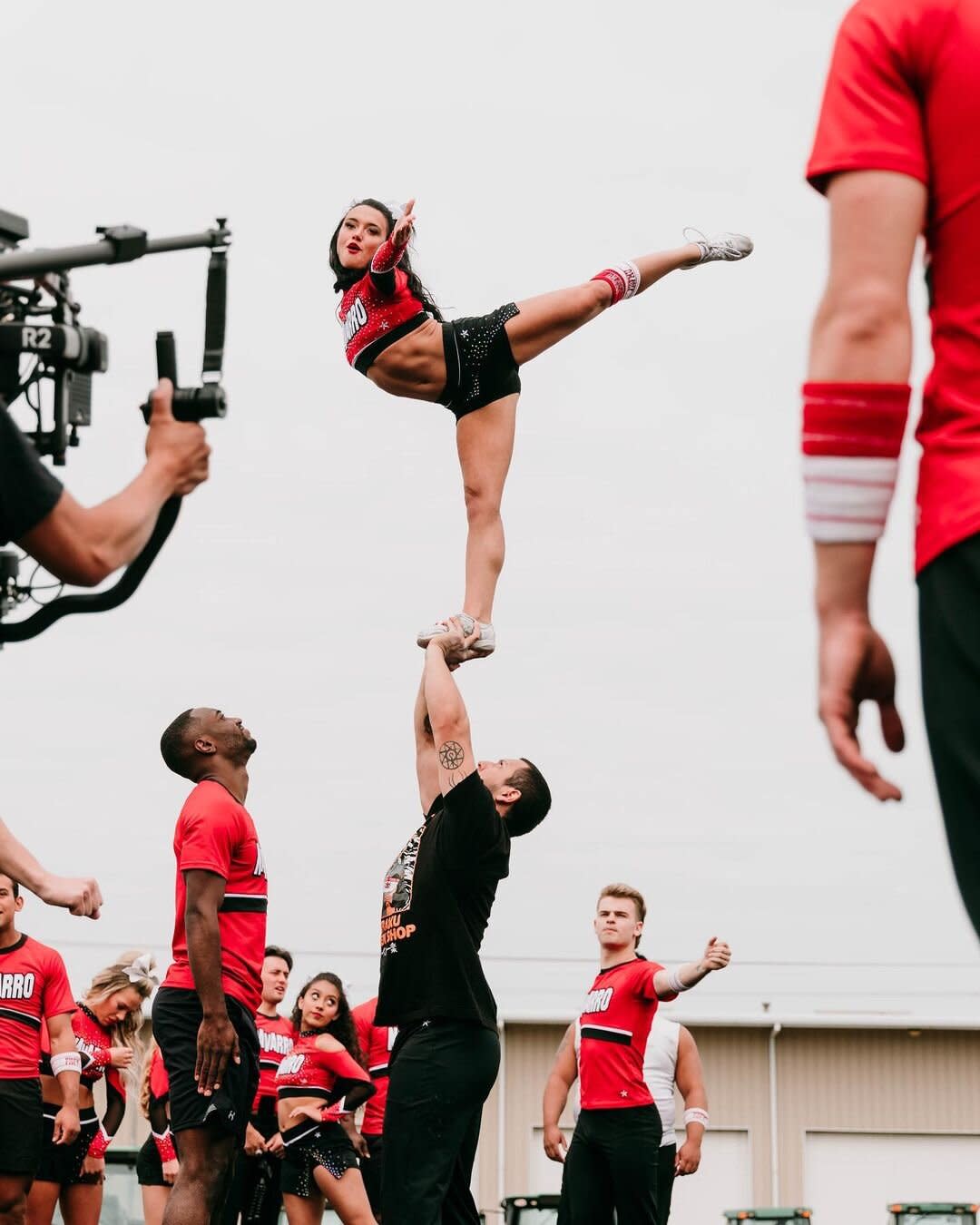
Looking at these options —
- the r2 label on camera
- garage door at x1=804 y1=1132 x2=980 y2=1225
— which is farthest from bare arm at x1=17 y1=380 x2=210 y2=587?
garage door at x1=804 y1=1132 x2=980 y2=1225

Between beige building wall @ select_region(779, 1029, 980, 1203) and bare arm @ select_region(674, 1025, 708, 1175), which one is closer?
bare arm @ select_region(674, 1025, 708, 1175)

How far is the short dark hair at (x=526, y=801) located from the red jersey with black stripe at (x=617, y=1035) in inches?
96.0

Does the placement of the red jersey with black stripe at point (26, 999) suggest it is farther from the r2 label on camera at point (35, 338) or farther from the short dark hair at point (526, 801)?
the r2 label on camera at point (35, 338)

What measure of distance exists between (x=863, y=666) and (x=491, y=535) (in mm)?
3501

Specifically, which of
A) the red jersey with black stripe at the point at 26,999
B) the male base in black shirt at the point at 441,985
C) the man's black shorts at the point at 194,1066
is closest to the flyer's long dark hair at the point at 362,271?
the male base in black shirt at the point at 441,985

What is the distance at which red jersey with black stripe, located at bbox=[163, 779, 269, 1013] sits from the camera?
5.79 meters

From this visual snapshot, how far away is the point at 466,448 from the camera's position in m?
5.69

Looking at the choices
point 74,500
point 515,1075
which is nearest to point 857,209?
point 74,500

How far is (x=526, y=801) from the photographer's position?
5742 millimetres

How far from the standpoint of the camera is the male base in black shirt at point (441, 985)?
4824 millimetres

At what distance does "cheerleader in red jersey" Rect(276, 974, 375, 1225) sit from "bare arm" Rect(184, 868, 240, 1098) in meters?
3.34

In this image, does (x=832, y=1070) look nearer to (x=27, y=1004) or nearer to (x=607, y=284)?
(x=27, y=1004)

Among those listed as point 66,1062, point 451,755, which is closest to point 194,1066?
point 451,755

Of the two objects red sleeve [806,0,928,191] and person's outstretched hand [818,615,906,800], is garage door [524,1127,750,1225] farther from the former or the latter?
red sleeve [806,0,928,191]
